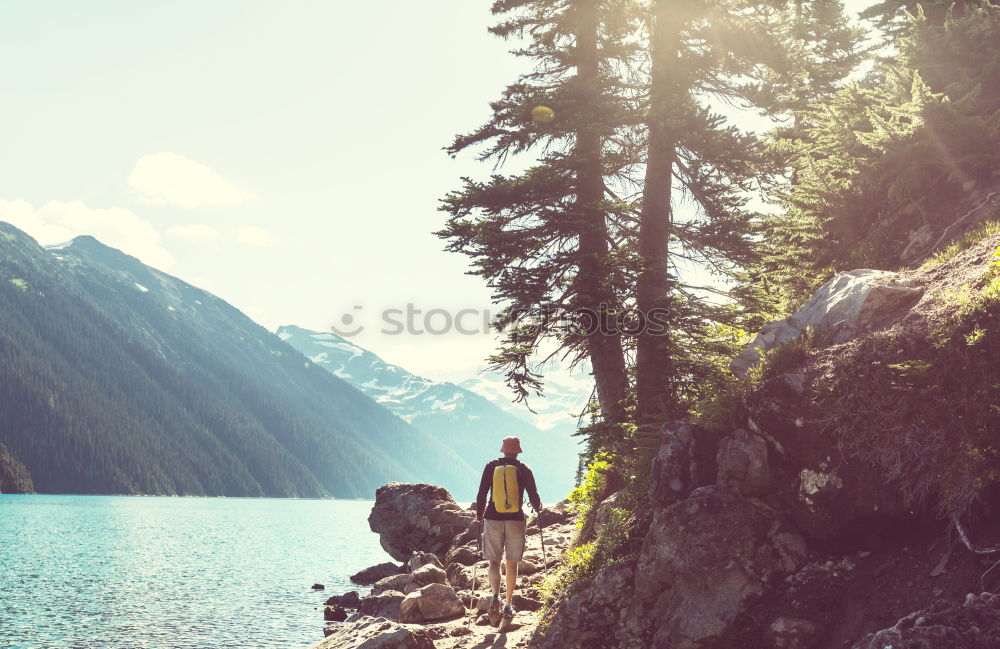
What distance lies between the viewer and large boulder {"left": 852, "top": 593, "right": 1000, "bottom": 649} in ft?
15.3

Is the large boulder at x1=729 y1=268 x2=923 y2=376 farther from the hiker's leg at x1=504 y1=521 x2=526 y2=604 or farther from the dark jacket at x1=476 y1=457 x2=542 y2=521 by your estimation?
the hiker's leg at x1=504 y1=521 x2=526 y2=604

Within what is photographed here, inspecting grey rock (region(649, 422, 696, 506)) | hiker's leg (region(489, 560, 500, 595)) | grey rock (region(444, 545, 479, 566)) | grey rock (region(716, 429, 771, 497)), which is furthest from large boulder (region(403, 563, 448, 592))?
grey rock (region(716, 429, 771, 497))

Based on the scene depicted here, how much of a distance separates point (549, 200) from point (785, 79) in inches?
264

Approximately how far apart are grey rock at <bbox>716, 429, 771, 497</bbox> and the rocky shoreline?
4084 mm

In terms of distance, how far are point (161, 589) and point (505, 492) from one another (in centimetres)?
2694

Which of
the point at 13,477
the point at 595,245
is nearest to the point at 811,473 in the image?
the point at 595,245

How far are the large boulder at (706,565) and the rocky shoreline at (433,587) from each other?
284cm

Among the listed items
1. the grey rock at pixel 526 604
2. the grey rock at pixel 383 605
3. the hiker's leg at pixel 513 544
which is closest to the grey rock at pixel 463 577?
the grey rock at pixel 383 605

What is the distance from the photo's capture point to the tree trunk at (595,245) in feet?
51.3

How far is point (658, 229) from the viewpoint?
16234 mm

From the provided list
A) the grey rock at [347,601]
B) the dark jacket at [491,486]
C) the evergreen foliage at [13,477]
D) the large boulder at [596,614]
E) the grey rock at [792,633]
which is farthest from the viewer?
the evergreen foliage at [13,477]

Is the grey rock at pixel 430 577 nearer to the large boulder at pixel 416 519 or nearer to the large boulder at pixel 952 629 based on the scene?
the large boulder at pixel 416 519

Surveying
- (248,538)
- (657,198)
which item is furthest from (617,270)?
(248,538)

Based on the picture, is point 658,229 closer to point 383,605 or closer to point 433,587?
point 433,587
